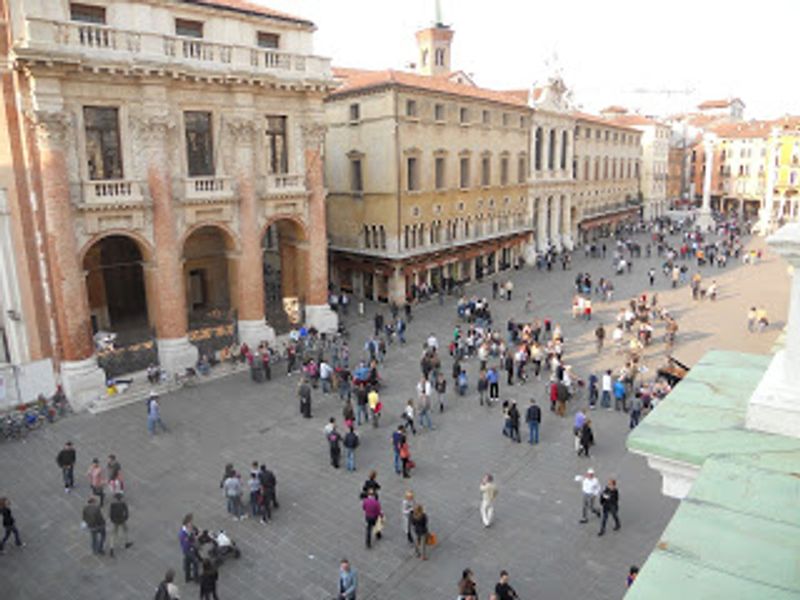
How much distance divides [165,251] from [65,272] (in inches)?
134

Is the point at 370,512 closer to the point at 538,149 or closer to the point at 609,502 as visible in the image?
the point at 609,502

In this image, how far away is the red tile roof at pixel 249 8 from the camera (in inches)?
906

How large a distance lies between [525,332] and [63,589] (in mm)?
18448

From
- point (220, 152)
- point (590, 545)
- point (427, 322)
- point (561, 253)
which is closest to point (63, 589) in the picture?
point (590, 545)

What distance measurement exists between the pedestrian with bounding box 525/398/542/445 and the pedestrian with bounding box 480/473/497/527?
13.3ft

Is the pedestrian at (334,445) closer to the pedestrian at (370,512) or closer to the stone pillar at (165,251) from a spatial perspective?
the pedestrian at (370,512)

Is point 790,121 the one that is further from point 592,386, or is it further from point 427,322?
point 592,386

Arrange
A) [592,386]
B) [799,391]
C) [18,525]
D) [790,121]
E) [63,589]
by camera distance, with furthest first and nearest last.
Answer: [790,121] < [592,386] < [18,525] < [63,589] < [799,391]

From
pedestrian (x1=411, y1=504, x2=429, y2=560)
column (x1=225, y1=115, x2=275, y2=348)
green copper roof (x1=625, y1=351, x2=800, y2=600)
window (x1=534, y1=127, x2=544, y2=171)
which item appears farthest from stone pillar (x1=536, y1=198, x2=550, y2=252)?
green copper roof (x1=625, y1=351, x2=800, y2=600)

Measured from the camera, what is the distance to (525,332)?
83.4ft

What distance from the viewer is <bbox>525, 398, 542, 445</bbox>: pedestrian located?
16.7 metres

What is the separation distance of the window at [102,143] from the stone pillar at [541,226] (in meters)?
33.6

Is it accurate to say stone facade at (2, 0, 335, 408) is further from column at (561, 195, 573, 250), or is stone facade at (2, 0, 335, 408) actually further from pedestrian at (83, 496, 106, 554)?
column at (561, 195, 573, 250)

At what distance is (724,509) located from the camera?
11.7 ft
